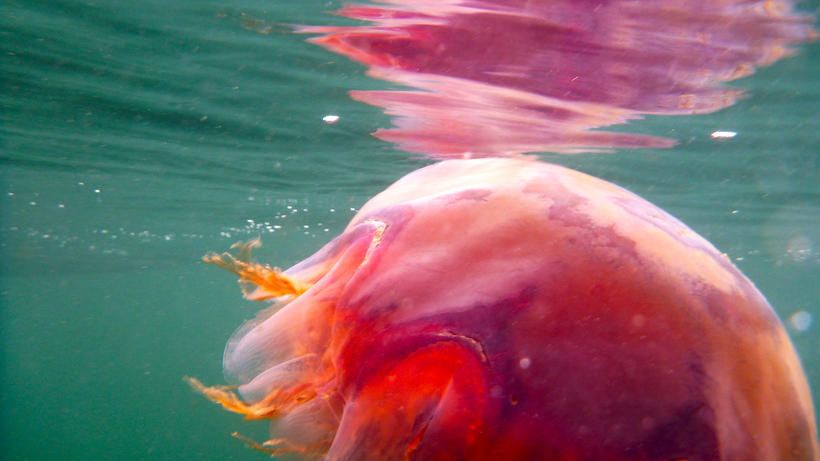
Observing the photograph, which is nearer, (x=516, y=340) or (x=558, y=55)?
(x=516, y=340)

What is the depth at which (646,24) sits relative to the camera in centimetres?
531

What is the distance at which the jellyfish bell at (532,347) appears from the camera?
943mm

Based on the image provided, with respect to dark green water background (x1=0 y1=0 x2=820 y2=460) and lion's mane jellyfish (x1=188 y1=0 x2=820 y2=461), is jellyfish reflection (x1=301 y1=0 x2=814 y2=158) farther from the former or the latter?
lion's mane jellyfish (x1=188 y1=0 x2=820 y2=461)

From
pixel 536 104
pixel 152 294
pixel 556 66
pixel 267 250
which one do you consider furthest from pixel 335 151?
pixel 152 294

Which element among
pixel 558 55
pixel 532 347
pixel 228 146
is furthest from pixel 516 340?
pixel 228 146

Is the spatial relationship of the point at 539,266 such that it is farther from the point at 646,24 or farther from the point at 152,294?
the point at 152,294

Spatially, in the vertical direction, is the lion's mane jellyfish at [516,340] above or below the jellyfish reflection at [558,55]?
below

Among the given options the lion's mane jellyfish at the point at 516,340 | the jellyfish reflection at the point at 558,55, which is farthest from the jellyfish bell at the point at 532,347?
the jellyfish reflection at the point at 558,55

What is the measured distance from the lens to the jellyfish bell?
3.10ft

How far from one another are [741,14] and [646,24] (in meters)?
0.96

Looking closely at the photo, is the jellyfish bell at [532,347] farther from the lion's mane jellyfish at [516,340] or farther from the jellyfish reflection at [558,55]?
the jellyfish reflection at [558,55]

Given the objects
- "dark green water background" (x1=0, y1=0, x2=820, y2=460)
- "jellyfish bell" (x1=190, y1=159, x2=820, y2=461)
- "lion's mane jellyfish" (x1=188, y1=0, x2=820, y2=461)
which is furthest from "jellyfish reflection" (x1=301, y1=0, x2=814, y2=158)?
"jellyfish bell" (x1=190, y1=159, x2=820, y2=461)

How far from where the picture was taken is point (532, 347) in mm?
968

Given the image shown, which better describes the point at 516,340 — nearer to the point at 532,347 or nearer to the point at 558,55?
the point at 532,347
